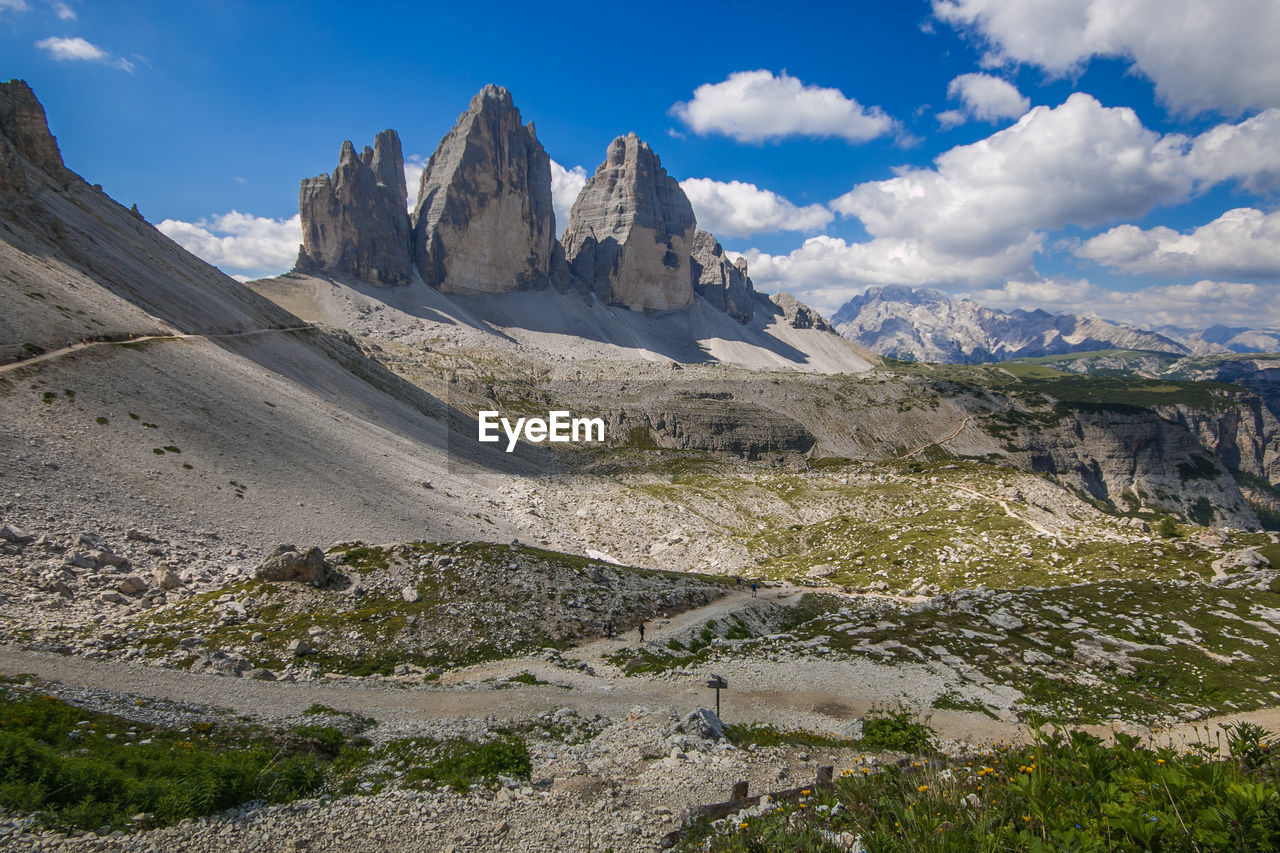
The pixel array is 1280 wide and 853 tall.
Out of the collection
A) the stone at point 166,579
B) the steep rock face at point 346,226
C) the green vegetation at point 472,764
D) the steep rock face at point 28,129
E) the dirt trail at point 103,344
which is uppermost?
the steep rock face at point 346,226

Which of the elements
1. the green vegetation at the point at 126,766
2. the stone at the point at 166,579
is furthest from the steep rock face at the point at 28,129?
the green vegetation at the point at 126,766

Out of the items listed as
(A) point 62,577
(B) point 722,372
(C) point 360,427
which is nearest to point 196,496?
(A) point 62,577

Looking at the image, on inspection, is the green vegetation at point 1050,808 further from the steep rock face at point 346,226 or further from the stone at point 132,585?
the steep rock face at point 346,226

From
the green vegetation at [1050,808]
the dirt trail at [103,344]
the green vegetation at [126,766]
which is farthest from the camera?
the dirt trail at [103,344]

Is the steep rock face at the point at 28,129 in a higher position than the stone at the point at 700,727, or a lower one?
higher

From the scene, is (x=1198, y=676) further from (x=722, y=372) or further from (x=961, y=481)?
(x=722, y=372)

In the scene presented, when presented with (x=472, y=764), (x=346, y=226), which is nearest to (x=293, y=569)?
(x=472, y=764)
